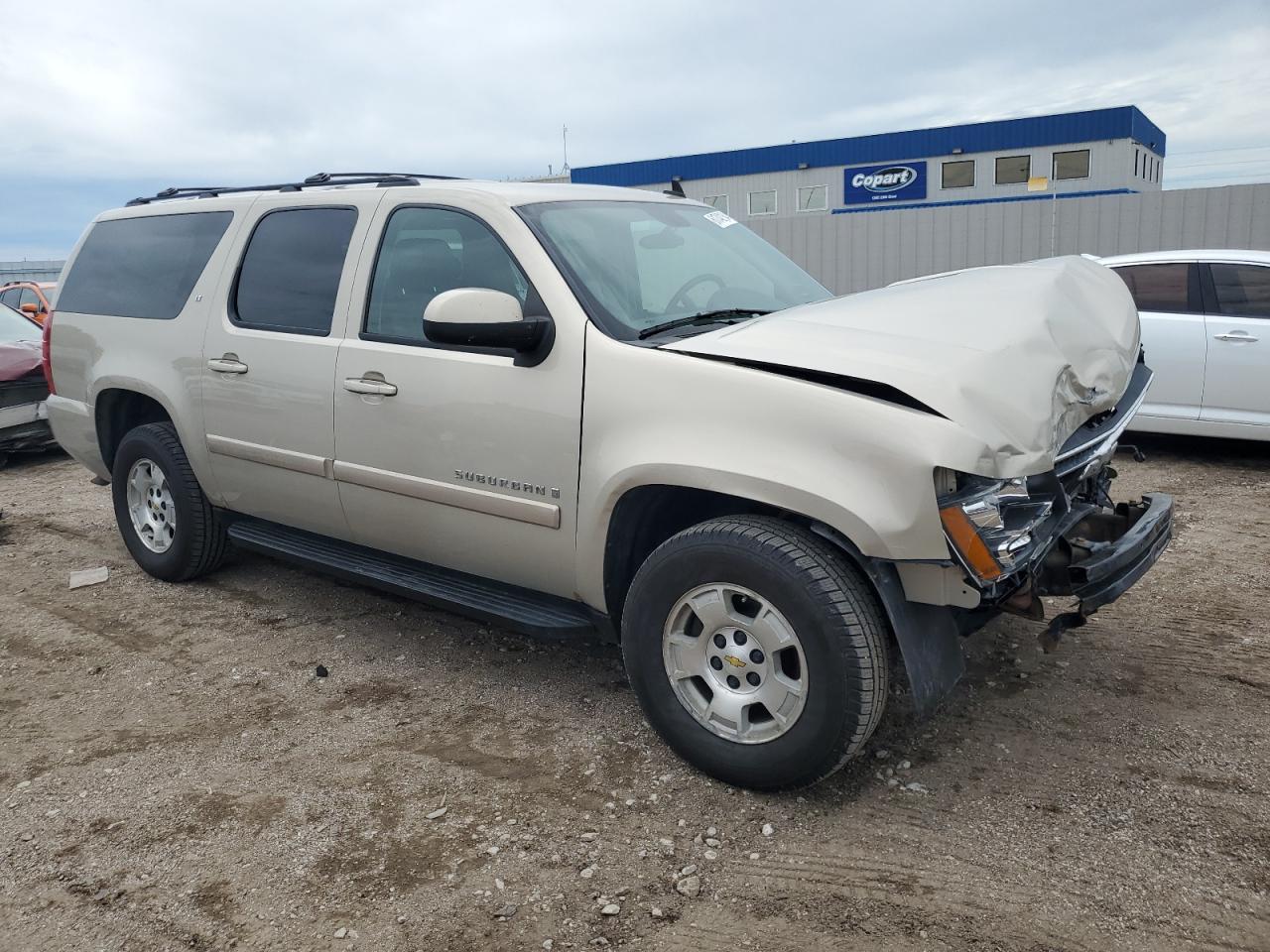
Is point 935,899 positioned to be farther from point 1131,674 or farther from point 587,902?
point 1131,674

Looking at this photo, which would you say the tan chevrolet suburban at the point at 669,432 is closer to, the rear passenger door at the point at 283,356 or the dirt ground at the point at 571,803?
the rear passenger door at the point at 283,356

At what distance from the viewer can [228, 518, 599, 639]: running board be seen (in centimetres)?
354

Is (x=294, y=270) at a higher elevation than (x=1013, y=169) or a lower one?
lower

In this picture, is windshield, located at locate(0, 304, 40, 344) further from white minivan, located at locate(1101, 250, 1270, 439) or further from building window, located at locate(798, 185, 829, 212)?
building window, located at locate(798, 185, 829, 212)

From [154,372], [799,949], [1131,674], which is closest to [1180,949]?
[799,949]

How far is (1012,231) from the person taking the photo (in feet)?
48.2

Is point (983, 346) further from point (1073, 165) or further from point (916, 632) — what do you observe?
point (1073, 165)

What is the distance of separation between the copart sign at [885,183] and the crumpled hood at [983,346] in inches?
1192

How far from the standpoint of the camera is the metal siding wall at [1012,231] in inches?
508

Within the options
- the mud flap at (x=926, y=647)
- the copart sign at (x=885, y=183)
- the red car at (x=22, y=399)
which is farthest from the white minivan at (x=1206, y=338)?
the copart sign at (x=885, y=183)

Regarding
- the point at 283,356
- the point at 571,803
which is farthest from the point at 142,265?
the point at 571,803

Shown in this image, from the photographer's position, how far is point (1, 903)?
275 centimetres

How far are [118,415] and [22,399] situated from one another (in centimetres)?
447

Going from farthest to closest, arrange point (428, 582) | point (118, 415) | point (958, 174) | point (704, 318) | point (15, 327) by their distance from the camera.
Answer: point (958, 174), point (15, 327), point (118, 415), point (428, 582), point (704, 318)
